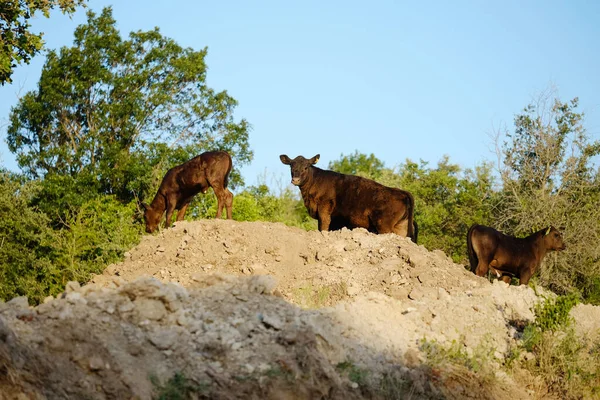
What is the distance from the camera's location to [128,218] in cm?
2205

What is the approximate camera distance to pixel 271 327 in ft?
30.6

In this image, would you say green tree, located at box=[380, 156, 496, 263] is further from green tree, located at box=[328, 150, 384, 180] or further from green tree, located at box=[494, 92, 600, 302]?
green tree, located at box=[328, 150, 384, 180]

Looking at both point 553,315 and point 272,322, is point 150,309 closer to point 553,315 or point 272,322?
point 272,322

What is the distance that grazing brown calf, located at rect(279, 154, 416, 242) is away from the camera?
16547mm

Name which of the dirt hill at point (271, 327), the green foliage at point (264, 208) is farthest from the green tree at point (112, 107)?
the dirt hill at point (271, 327)

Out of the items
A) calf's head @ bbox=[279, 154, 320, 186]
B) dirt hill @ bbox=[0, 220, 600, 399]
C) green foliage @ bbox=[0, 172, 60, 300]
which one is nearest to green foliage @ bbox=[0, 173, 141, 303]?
green foliage @ bbox=[0, 172, 60, 300]

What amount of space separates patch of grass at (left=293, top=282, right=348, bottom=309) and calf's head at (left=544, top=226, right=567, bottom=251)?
24.8ft

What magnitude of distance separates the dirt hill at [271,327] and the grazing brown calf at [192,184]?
3.22 m

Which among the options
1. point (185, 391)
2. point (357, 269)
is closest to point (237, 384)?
point (185, 391)

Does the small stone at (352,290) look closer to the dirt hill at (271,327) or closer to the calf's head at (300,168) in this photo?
the dirt hill at (271,327)

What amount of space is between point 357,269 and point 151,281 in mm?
5322

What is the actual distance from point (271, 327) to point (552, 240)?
11595 mm

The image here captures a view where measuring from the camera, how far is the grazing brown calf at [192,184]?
57.9 ft

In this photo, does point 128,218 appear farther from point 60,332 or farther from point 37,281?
point 60,332
